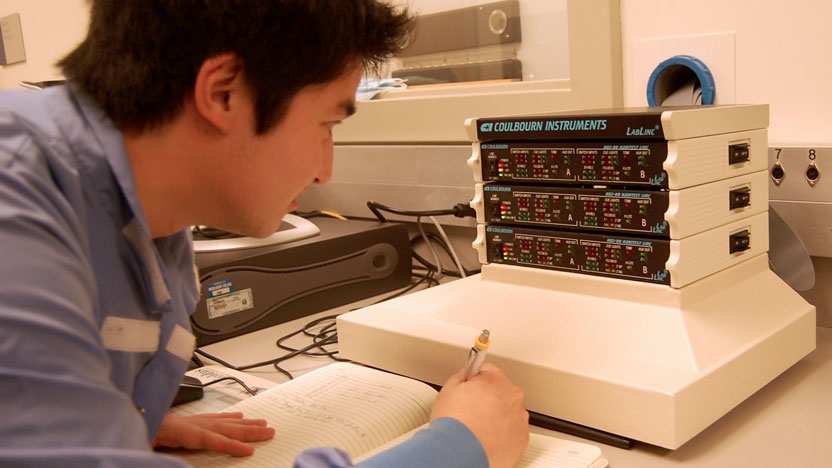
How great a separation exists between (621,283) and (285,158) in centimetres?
42

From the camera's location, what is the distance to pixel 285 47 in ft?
2.20

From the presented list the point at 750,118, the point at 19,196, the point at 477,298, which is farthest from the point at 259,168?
the point at 750,118

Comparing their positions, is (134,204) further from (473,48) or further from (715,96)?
(473,48)

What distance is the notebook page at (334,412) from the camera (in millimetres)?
801

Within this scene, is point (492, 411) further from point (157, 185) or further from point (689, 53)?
point (689, 53)

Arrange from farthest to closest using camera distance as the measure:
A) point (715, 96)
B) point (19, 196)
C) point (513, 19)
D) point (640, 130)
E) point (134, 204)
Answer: point (513, 19) < point (715, 96) < point (640, 130) < point (134, 204) < point (19, 196)

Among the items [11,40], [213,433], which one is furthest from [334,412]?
[11,40]

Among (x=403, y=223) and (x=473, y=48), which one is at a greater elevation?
(x=473, y=48)

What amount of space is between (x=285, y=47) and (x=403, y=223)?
902 mm

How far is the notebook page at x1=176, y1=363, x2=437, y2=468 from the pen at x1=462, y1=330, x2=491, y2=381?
8cm

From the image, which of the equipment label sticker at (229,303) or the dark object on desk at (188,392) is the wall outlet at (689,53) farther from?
the dark object on desk at (188,392)

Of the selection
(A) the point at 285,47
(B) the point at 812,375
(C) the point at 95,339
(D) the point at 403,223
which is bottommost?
(B) the point at 812,375

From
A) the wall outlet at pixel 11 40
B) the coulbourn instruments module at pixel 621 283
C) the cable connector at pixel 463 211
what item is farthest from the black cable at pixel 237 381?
the wall outlet at pixel 11 40

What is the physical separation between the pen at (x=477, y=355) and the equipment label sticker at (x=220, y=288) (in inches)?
21.0
